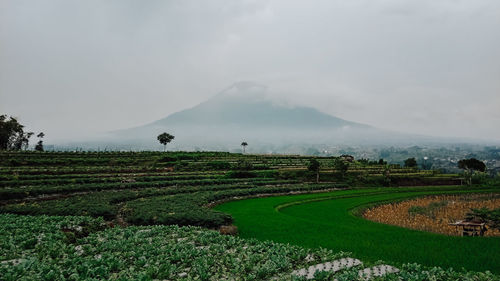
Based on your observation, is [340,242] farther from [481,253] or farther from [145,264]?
[145,264]

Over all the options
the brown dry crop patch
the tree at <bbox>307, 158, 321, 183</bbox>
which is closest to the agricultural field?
the brown dry crop patch

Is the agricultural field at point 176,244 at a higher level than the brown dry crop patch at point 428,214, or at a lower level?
higher

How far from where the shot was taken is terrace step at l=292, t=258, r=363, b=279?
8391 millimetres

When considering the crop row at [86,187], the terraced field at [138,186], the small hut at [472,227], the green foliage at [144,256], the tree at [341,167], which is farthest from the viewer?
the tree at [341,167]

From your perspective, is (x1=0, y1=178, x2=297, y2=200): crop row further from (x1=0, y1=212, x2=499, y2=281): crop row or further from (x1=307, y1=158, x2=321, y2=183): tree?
(x1=0, y1=212, x2=499, y2=281): crop row

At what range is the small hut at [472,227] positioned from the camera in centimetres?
1491

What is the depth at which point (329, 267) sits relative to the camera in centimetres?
890

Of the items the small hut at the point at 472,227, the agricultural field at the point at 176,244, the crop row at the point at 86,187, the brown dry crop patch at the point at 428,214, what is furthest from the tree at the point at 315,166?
the small hut at the point at 472,227

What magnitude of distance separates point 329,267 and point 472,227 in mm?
10377

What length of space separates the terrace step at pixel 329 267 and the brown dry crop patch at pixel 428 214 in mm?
9049

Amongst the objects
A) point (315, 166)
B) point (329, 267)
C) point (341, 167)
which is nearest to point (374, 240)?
point (329, 267)

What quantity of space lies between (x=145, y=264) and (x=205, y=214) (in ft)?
24.1

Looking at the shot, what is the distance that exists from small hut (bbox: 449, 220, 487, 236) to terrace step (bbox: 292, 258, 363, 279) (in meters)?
8.60

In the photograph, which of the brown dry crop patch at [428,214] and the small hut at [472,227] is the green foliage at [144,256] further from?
the brown dry crop patch at [428,214]
